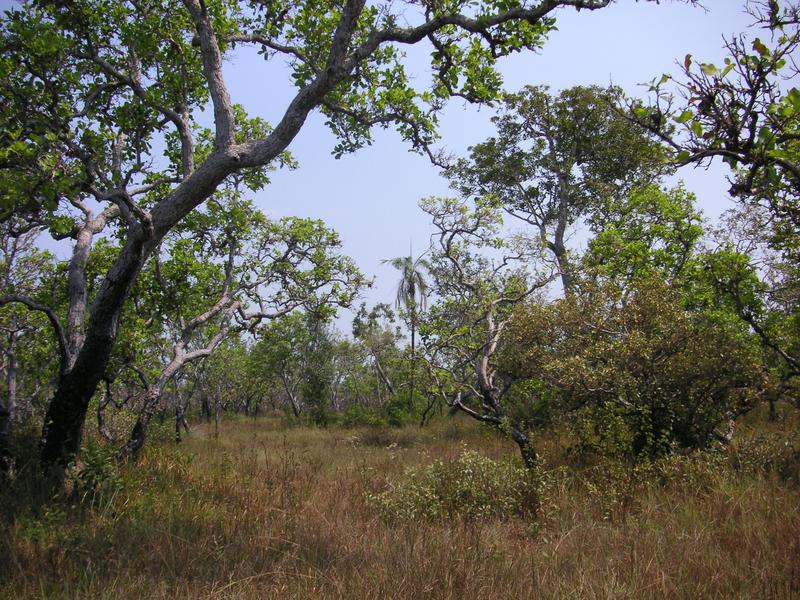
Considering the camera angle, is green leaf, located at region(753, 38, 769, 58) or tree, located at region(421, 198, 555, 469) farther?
tree, located at region(421, 198, 555, 469)

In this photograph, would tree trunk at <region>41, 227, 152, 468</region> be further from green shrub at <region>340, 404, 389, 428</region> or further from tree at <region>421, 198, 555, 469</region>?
green shrub at <region>340, 404, 389, 428</region>

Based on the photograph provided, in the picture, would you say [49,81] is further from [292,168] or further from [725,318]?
[725,318]

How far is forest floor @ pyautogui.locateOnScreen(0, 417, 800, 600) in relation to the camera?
3.17m

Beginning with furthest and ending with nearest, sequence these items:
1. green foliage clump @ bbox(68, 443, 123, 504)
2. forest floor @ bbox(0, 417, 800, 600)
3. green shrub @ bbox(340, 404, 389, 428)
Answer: green shrub @ bbox(340, 404, 389, 428) < green foliage clump @ bbox(68, 443, 123, 504) < forest floor @ bbox(0, 417, 800, 600)

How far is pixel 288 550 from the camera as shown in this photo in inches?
151

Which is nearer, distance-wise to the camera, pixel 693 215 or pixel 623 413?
pixel 623 413

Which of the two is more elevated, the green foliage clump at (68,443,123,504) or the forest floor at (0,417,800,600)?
the green foliage clump at (68,443,123,504)

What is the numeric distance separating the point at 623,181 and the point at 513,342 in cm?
1101

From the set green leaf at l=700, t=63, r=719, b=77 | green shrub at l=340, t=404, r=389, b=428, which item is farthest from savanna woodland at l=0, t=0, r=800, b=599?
green shrub at l=340, t=404, r=389, b=428

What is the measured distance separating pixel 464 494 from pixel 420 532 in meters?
1.79

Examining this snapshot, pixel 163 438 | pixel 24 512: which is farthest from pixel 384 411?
pixel 24 512

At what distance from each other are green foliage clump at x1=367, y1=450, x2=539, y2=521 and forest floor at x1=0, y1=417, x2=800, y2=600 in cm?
2

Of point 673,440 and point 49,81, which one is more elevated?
point 49,81

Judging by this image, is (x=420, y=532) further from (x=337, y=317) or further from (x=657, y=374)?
(x=337, y=317)
